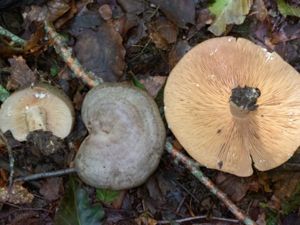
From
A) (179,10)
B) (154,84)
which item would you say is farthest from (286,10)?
(154,84)

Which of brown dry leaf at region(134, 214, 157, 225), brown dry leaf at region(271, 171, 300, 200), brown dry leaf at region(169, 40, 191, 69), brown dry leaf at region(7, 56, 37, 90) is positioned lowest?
brown dry leaf at region(134, 214, 157, 225)

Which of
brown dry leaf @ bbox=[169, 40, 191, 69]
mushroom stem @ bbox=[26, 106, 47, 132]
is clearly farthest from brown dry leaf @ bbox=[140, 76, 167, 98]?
mushroom stem @ bbox=[26, 106, 47, 132]

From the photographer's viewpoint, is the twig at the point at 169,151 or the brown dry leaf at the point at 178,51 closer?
the twig at the point at 169,151

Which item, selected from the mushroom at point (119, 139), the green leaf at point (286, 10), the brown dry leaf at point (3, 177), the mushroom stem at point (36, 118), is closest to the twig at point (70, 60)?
the mushroom at point (119, 139)

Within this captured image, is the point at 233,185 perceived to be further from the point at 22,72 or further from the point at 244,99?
the point at 22,72

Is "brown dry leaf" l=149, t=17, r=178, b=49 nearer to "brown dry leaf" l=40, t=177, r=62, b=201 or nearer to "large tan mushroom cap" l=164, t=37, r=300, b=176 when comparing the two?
"large tan mushroom cap" l=164, t=37, r=300, b=176

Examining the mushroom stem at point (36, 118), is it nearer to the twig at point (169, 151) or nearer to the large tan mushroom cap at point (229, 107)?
the twig at point (169, 151)

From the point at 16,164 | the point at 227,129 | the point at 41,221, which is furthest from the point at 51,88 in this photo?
the point at 227,129
